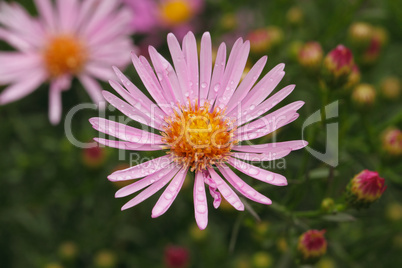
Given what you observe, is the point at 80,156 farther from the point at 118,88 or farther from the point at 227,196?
the point at 227,196

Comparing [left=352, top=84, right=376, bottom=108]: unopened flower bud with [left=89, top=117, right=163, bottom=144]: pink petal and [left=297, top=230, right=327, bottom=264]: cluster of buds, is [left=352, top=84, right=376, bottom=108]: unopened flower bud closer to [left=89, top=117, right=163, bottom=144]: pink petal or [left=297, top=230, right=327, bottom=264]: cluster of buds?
[left=297, top=230, right=327, bottom=264]: cluster of buds

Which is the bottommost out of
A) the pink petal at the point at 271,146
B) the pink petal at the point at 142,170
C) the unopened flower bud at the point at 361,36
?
the pink petal at the point at 142,170

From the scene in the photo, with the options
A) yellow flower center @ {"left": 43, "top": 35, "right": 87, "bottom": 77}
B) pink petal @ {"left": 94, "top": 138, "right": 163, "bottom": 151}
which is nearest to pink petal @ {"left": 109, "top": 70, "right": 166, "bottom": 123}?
pink petal @ {"left": 94, "top": 138, "right": 163, "bottom": 151}

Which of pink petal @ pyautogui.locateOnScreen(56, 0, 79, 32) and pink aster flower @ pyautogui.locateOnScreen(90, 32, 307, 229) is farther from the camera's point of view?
pink petal @ pyautogui.locateOnScreen(56, 0, 79, 32)

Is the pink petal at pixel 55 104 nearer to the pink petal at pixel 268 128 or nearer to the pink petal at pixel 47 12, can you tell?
the pink petal at pixel 47 12

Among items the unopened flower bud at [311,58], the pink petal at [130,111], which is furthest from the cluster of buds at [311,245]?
the unopened flower bud at [311,58]

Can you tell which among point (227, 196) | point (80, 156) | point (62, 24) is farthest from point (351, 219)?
point (62, 24)
